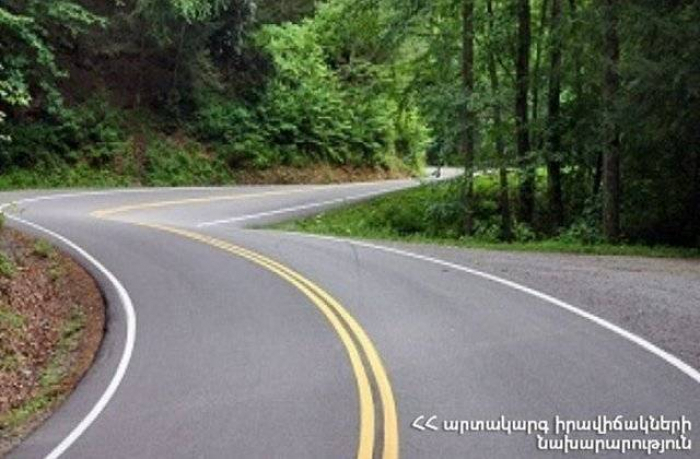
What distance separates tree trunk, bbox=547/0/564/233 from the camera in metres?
24.0

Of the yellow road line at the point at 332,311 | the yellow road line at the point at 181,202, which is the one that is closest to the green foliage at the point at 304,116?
the yellow road line at the point at 181,202

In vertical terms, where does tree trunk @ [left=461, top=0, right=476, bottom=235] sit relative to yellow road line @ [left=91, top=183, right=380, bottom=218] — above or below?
above

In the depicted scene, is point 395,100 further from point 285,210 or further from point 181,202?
point 181,202

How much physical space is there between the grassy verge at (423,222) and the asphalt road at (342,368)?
7.34m

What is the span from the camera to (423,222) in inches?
1062

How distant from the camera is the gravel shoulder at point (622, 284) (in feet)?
33.0

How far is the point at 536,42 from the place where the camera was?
2786 cm

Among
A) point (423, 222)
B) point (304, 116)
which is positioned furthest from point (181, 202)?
point (304, 116)

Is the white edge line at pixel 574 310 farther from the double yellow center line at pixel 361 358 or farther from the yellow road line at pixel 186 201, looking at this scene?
the yellow road line at pixel 186 201

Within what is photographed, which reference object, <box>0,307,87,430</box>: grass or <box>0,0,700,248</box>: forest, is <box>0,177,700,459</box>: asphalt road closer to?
<box>0,307,87,430</box>: grass

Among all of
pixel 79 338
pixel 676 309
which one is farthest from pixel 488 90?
pixel 79 338

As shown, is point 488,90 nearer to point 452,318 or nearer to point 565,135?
point 565,135

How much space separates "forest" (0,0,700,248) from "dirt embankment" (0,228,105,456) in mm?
3270

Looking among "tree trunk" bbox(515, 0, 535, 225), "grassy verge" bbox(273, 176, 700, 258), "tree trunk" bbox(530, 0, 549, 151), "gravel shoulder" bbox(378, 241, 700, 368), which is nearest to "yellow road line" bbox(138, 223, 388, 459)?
"gravel shoulder" bbox(378, 241, 700, 368)
